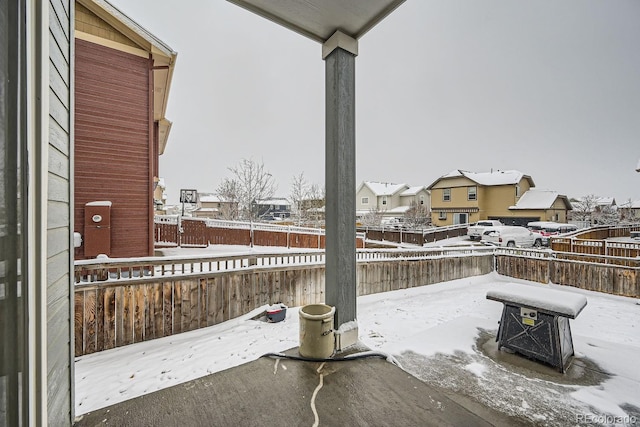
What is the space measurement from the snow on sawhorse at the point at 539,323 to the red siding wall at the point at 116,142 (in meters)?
6.73

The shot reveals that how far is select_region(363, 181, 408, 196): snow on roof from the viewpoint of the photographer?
92.4 feet

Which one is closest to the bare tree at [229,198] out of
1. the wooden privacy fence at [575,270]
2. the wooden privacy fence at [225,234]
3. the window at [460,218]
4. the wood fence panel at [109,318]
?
the wooden privacy fence at [225,234]

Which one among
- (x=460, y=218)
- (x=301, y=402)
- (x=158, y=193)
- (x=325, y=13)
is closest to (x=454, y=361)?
(x=301, y=402)

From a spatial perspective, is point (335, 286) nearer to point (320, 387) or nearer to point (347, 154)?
point (320, 387)

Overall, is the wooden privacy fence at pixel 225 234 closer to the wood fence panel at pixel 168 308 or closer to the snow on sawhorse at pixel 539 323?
the wood fence panel at pixel 168 308

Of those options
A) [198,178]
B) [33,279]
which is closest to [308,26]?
[33,279]

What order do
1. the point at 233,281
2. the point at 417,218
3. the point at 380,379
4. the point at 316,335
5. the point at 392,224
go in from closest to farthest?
the point at 380,379
the point at 316,335
the point at 233,281
the point at 392,224
the point at 417,218

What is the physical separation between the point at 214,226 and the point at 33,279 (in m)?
9.06

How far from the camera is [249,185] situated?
45.7 ft

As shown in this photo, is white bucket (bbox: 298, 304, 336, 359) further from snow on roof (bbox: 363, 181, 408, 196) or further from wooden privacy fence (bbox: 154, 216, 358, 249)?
snow on roof (bbox: 363, 181, 408, 196)

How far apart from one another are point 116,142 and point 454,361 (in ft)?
23.5

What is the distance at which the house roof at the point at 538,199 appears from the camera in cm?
1828

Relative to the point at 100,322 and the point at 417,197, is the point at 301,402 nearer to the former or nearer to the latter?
the point at 100,322

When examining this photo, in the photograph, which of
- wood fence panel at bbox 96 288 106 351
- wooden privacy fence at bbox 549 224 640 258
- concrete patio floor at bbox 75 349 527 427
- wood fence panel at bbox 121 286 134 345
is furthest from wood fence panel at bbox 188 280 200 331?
wooden privacy fence at bbox 549 224 640 258
